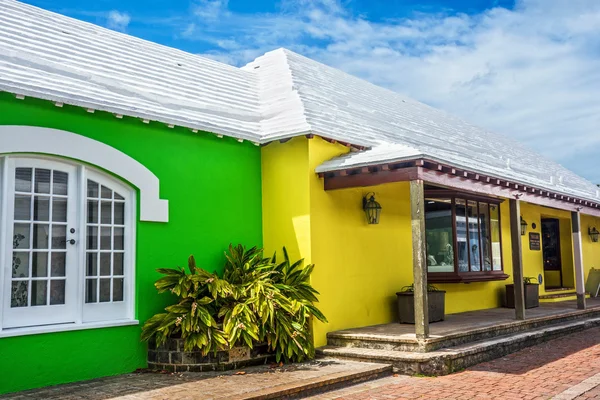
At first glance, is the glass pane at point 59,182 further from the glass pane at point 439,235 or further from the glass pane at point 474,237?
the glass pane at point 474,237

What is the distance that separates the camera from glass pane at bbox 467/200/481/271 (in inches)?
455

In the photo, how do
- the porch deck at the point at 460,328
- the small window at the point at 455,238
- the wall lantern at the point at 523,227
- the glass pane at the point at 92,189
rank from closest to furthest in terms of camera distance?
the glass pane at the point at 92,189, the porch deck at the point at 460,328, the small window at the point at 455,238, the wall lantern at the point at 523,227

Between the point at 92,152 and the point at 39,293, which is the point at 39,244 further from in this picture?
the point at 92,152

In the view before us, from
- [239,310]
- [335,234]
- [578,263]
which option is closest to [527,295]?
[578,263]

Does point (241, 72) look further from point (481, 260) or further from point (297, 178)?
point (481, 260)

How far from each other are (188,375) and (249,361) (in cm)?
89

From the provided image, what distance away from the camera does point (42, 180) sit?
22.1 ft

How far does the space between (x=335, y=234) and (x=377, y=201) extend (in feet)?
3.97

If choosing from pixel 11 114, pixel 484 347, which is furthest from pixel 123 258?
pixel 484 347

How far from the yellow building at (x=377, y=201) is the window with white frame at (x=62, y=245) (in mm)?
2491

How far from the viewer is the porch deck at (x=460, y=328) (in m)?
7.85

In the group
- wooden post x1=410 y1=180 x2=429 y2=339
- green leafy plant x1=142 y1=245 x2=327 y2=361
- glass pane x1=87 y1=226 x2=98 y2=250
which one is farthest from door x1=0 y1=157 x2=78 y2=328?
wooden post x1=410 y1=180 x2=429 y2=339

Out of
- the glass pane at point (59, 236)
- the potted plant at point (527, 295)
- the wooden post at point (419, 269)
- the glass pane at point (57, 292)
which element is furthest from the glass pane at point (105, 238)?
the potted plant at point (527, 295)

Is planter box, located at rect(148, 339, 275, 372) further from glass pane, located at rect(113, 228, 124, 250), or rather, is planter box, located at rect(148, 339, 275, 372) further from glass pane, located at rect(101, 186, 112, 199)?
glass pane, located at rect(101, 186, 112, 199)
